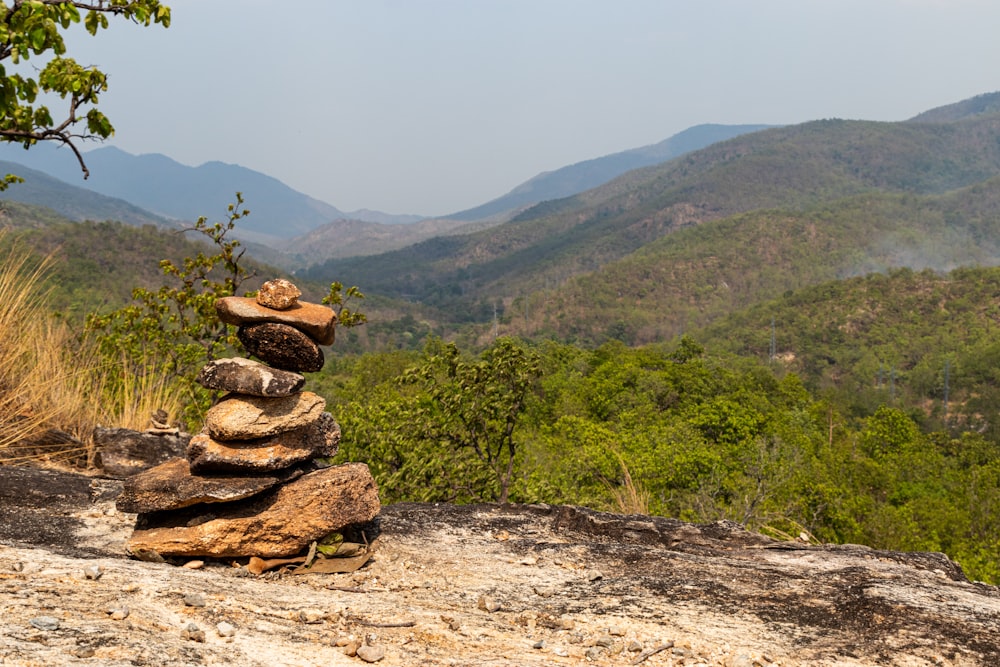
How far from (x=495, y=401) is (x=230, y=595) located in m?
8.90

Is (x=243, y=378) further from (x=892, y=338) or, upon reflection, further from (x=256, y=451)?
(x=892, y=338)

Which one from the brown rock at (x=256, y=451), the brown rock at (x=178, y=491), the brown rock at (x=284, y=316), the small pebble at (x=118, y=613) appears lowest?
the small pebble at (x=118, y=613)

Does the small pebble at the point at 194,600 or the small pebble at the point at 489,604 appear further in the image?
the small pebble at the point at 489,604

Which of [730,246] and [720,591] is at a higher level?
[730,246]

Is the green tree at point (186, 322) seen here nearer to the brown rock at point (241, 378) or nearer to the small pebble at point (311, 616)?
the brown rock at point (241, 378)

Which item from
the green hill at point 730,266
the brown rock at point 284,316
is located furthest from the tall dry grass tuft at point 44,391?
the green hill at point 730,266

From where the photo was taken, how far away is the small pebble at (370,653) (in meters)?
4.45

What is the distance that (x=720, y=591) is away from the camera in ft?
20.6

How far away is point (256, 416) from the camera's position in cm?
679

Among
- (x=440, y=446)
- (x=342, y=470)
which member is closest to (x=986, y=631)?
(x=342, y=470)

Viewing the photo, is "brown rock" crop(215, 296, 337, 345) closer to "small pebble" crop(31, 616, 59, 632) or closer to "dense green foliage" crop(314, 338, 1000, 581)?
"small pebble" crop(31, 616, 59, 632)

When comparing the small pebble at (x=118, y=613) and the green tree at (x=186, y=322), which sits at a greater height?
the green tree at (x=186, y=322)

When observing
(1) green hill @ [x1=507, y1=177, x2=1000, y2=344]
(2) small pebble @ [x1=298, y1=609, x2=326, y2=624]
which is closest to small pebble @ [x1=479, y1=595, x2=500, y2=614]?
(2) small pebble @ [x1=298, y1=609, x2=326, y2=624]

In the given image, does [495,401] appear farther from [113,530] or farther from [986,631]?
[986,631]
